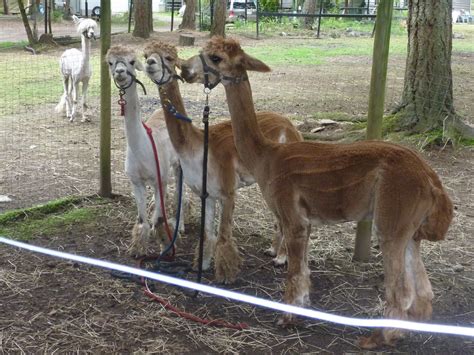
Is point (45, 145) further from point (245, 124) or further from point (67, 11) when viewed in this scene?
point (67, 11)

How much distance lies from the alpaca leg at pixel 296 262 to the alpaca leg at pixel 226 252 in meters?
0.64

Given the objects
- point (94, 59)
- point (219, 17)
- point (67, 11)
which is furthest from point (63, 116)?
point (67, 11)

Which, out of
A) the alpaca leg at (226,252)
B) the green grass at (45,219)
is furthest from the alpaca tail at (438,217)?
the green grass at (45,219)

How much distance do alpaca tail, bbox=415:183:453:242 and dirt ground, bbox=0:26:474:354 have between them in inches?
26.0

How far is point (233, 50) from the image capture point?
3.70 m

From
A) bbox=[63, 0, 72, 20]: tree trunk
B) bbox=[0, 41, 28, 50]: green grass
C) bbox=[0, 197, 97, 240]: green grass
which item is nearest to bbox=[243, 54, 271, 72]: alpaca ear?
bbox=[0, 197, 97, 240]: green grass

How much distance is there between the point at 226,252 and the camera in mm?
4242

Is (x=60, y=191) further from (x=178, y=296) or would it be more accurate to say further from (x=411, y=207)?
(x=411, y=207)

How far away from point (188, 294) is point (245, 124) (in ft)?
4.12

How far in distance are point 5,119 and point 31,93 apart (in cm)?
226

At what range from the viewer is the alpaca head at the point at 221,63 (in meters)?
3.68

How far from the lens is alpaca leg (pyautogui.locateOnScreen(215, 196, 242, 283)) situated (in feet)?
13.9

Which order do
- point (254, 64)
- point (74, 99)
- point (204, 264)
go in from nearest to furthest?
point (254, 64) → point (204, 264) → point (74, 99)

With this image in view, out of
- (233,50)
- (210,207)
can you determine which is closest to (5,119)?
(210,207)
